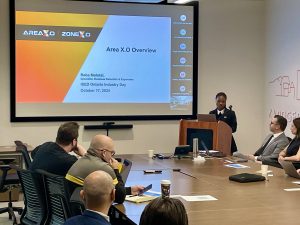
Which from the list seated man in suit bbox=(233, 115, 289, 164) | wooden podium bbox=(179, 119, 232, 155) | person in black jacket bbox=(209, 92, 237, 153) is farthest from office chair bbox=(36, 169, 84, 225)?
person in black jacket bbox=(209, 92, 237, 153)

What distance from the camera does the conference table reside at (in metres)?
3.35

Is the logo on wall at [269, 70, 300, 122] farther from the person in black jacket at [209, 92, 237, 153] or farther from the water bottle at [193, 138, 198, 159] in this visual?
the water bottle at [193, 138, 198, 159]

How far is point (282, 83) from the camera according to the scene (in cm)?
834

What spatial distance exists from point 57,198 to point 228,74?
546 cm

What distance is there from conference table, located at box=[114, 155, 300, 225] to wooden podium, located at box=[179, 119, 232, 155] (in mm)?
727

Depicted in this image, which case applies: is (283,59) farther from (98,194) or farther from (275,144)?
(98,194)

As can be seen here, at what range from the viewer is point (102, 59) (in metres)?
8.14

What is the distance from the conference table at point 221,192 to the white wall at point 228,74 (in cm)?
234

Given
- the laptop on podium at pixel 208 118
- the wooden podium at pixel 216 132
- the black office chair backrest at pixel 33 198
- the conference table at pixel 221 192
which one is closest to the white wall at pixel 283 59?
the wooden podium at pixel 216 132

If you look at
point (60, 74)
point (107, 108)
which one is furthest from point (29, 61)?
point (107, 108)

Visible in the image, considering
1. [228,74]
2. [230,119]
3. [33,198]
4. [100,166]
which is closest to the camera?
[100,166]

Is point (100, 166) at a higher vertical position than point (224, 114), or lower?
lower

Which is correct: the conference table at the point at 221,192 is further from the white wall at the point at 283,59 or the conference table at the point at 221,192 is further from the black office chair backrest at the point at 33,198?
the white wall at the point at 283,59

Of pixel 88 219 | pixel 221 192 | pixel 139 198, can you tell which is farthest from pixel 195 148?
pixel 88 219
